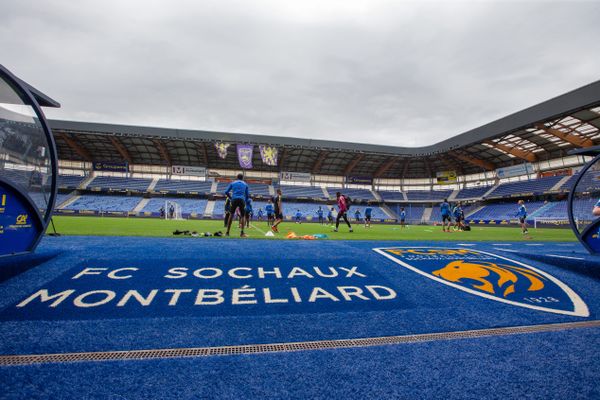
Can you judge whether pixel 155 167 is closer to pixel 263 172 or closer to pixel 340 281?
pixel 263 172

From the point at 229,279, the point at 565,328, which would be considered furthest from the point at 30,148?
the point at 565,328

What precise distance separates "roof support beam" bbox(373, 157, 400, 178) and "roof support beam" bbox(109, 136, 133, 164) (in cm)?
4129

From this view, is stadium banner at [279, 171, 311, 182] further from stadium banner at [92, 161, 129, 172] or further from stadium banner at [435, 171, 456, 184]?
stadium banner at [92, 161, 129, 172]

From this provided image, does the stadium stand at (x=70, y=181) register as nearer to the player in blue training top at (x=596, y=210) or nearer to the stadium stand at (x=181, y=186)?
the stadium stand at (x=181, y=186)

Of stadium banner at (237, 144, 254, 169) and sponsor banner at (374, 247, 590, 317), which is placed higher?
stadium banner at (237, 144, 254, 169)

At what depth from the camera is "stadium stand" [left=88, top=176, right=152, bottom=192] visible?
42.9m

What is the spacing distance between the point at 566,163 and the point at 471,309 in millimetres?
45836

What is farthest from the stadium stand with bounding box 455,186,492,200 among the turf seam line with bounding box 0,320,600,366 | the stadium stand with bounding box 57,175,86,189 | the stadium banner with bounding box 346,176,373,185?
the stadium stand with bounding box 57,175,86,189

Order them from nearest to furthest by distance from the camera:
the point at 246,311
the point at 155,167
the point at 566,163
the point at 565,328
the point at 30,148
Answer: the point at 565,328
the point at 246,311
the point at 30,148
the point at 566,163
the point at 155,167

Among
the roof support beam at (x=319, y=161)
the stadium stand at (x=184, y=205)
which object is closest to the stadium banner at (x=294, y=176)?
the roof support beam at (x=319, y=161)

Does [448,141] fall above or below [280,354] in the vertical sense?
above

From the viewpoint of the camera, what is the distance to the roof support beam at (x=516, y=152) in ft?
108

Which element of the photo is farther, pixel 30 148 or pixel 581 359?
pixel 30 148

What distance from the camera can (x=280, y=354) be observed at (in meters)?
1.93
